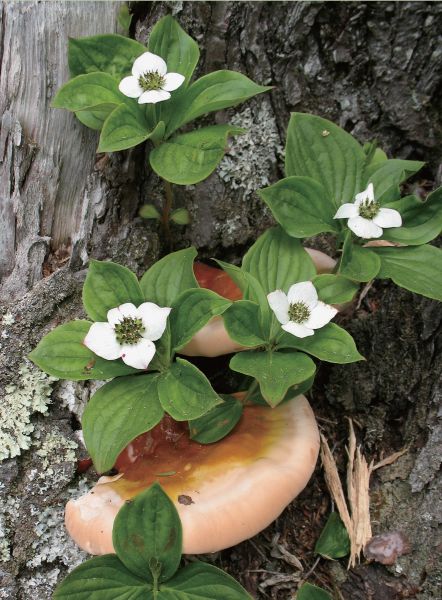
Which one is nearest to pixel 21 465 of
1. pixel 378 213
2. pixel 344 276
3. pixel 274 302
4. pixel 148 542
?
pixel 148 542

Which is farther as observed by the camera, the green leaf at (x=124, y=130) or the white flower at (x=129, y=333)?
the green leaf at (x=124, y=130)

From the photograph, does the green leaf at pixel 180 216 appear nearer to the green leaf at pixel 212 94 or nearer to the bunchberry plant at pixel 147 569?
the green leaf at pixel 212 94

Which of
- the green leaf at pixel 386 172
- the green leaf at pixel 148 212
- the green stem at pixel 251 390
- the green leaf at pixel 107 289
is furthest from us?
the green leaf at pixel 148 212

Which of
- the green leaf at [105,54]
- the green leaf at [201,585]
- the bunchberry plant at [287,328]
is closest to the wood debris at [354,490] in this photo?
the bunchberry plant at [287,328]

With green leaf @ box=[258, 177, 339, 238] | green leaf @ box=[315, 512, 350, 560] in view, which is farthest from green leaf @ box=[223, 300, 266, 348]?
green leaf @ box=[315, 512, 350, 560]

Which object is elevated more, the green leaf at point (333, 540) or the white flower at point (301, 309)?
the white flower at point (301, 309)

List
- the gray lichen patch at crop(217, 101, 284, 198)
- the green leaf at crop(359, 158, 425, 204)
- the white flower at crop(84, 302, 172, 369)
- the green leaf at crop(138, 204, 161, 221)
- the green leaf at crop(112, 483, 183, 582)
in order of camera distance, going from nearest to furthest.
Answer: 1. the green leaf at crop(112, 483, 183, 582)
2. the white flower at crop(84, 302, 172, 369)
3. the green leaf at crop(359, 158, 425, 204)
4. the green leaf at crop(138, 204, 161, 221)
5. the gray lichen patch at crop(217, 101, 284, 198)

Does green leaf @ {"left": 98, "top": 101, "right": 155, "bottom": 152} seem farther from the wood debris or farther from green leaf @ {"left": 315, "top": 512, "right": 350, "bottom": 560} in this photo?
green leaf @ {"left": 315, "top": 512, "right": 350, "bottom": 560}

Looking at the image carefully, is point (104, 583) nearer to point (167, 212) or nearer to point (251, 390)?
point (251, 390)
